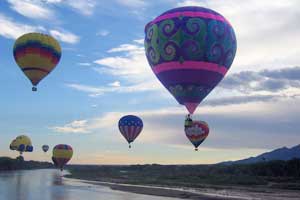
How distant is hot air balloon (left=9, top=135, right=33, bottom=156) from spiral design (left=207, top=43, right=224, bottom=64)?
125993mm

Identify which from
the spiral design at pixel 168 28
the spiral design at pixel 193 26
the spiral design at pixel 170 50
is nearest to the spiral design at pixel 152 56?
the spiral design at pixel 170 50

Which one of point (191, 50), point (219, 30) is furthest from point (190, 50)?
point (219, 30)

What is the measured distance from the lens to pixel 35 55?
54.8 meters

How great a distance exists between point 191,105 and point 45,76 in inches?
876

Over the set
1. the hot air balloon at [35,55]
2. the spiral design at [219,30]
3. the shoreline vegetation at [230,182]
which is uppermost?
the hot air balloon at [35,55]

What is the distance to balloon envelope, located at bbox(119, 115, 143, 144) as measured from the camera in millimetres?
72562

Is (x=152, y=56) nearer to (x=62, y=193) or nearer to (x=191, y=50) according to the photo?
(x=191, y=50)

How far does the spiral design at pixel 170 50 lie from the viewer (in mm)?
37938

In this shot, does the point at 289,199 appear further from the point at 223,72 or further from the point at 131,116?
the point at 131,116

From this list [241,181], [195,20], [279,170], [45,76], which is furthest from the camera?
[279,170]

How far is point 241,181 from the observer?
245 feet

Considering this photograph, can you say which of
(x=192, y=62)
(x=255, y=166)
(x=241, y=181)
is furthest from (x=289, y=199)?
(x=255, y=166)

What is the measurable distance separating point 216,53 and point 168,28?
4.05 meters

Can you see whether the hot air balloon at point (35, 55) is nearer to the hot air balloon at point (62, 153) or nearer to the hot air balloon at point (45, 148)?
the hot air balloon at point (62, 153)
